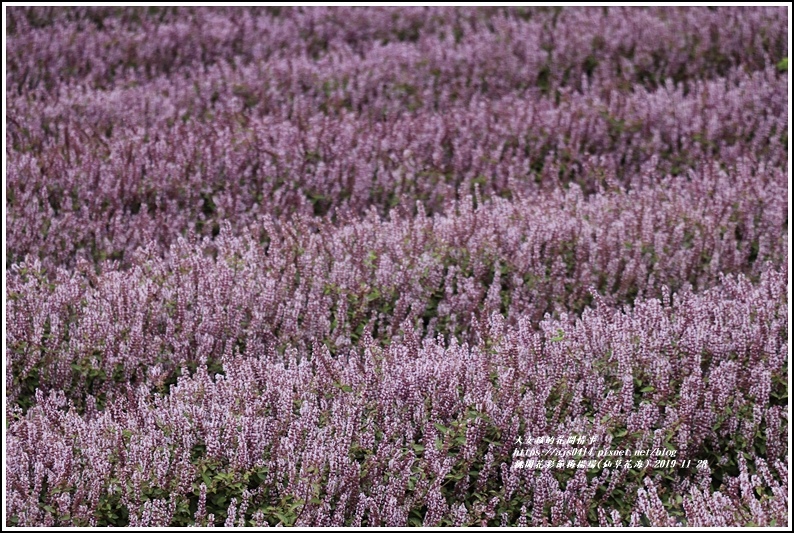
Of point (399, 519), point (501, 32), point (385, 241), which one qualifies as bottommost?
point (399, 519)

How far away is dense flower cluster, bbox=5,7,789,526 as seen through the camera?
133 inches

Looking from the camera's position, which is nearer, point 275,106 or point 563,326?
point 563,326

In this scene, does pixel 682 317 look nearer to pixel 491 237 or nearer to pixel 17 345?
pixel 491 237

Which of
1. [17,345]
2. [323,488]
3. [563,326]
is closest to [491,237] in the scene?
[563,326]

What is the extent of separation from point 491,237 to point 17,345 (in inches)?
99.5

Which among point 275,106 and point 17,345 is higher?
point 275,106

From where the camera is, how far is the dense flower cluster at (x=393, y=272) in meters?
3.38

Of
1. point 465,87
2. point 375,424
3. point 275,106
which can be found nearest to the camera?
point 375,424

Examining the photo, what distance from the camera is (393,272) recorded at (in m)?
4.80

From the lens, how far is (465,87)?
7.84 m

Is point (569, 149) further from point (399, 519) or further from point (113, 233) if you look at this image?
point (399, 519)

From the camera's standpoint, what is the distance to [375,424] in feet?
11.8

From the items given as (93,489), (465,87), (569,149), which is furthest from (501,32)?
(93,489)

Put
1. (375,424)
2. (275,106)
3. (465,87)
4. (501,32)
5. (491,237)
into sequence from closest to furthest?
(375,424), (491,237), (275,106), (465,87), (501,32)
